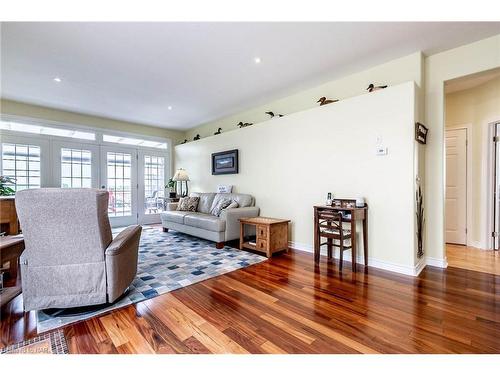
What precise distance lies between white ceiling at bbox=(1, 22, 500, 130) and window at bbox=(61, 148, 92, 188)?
120cm

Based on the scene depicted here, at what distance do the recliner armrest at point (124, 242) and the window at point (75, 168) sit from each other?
398 cm

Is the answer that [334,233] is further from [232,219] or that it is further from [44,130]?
[44,130]

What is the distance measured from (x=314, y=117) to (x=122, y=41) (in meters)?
2.61

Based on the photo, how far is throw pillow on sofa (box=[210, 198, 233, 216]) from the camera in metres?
4.31

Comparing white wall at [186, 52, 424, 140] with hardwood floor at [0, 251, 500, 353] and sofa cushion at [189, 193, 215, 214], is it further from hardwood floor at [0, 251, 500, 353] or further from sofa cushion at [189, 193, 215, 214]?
Result: hardwood floor at [0, 251, 500, 353]

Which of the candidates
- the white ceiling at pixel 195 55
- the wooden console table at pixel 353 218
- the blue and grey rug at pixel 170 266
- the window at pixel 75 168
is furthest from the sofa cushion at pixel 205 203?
the window at pixel 75 168

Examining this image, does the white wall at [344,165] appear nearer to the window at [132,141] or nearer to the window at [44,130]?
the window at [132,141]

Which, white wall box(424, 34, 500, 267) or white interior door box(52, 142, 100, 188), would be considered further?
white interior door box(52, 142, 100, 188)

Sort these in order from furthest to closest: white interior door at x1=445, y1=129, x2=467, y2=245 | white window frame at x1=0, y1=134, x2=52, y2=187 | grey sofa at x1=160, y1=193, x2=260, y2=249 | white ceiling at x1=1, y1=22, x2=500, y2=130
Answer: white window frame at x1=0, y1=134, x2=52, y2=187, white interior door at x1=445, y1=129, x2=467, y2=245, grey sofa at x1=160, y1=193, x2=260, y2=249, white ceiling at x1=1, y1=22, x2=500, y2=130

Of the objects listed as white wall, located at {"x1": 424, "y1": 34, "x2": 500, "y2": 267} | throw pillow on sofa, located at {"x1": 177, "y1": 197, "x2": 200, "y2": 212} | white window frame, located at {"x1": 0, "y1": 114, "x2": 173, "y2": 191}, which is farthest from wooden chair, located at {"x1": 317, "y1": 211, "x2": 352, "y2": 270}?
Result: white window frame, located at {"x1": 0, "y1": 114, "x2": 173, "y2": 191}

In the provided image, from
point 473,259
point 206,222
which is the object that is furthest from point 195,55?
point 473,259
